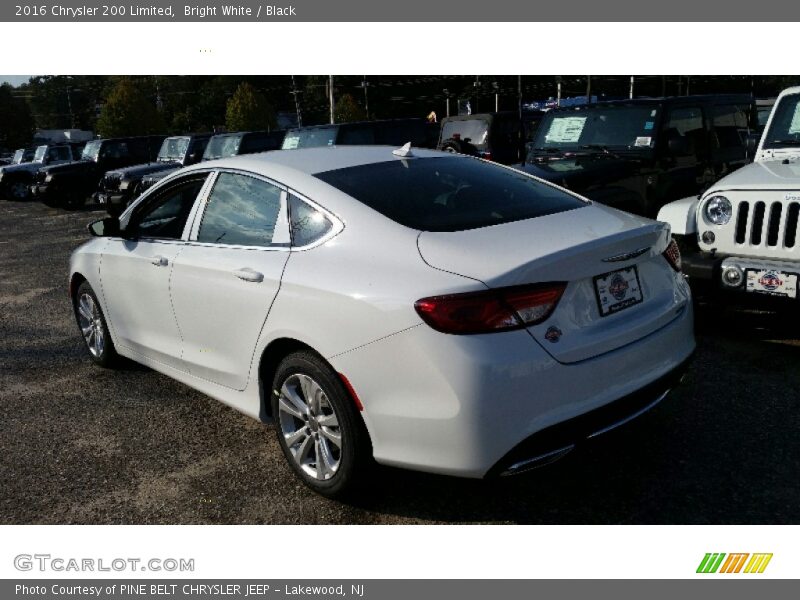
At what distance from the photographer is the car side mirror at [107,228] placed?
4832 millimetres

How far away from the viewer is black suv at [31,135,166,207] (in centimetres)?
1936

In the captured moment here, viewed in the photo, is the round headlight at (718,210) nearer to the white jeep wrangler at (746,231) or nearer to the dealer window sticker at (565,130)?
the white jeep wrangler at (746,231)

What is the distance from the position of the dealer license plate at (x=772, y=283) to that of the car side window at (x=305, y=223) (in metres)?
3.01

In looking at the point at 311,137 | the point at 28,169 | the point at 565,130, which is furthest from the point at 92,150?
the point at 565,130

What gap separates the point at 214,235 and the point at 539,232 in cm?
184

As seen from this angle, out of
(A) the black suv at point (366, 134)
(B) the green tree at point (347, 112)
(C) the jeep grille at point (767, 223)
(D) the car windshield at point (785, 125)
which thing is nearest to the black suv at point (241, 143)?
(A) the black suv at point (366, 134)

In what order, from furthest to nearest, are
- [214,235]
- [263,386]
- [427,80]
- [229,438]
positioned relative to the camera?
[427,80]
[229,438]
[214,235]
[263,386]

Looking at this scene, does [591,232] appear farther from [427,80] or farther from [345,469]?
[427,80]

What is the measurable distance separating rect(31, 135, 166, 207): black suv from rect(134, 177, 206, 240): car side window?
16.6m

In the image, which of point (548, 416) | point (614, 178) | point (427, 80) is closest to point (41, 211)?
point (614, 178)

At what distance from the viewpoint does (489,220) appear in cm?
321

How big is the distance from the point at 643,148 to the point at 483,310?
18.1 feet

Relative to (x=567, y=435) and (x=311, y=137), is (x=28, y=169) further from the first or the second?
(x=567, y=435)

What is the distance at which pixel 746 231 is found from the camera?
490cm
